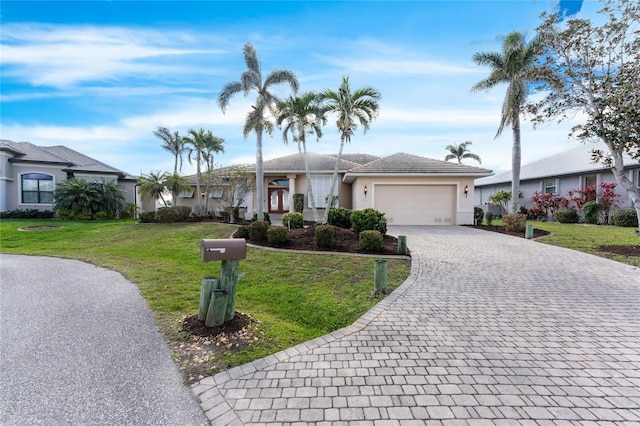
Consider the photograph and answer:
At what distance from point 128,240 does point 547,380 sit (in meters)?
13.6

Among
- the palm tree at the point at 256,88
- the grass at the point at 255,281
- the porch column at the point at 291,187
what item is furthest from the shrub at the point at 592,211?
the palm tree at the point at 256,88

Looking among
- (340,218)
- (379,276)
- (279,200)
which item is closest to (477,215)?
(340,218)

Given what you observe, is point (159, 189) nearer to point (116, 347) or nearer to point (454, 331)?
point (116, 347)

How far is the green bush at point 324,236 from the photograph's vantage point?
856cm

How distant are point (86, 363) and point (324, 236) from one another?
624cm

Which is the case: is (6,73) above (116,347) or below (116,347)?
above

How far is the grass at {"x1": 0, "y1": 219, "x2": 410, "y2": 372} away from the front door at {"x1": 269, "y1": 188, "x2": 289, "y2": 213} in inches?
327

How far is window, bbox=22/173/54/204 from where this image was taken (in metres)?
19.9

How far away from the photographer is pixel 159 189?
17766 mm

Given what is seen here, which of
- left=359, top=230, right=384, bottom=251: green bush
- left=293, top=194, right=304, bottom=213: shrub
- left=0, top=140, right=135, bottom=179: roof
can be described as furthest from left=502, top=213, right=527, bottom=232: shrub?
left=0, top=140, right=135, bottom=179: roof

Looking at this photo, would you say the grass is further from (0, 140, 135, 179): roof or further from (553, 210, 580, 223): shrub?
(553, 210, 580, 223): shrub

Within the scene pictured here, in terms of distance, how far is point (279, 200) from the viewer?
19906 mm

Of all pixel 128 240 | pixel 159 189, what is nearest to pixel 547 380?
pixel 128 240

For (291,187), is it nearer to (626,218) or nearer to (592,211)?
(592,211)
